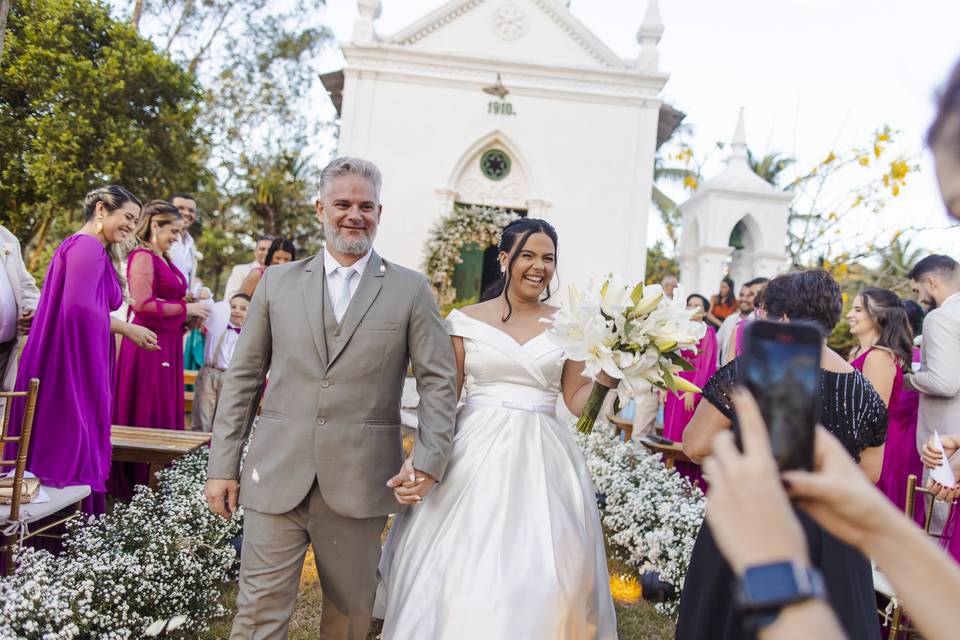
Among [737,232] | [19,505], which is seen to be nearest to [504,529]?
[19,505]

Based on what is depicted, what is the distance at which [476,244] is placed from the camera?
630 inches

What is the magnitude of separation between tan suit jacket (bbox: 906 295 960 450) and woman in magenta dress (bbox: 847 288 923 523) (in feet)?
0.49

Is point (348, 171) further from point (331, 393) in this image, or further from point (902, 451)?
point (902, 451)

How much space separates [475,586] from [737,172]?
15.0 meters

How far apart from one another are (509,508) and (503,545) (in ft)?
0.63

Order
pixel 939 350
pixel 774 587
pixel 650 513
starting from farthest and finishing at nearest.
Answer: pixel 650 513 → pixel 939 350 → pixel 774 587

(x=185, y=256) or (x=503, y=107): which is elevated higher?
(x=503, y=107)

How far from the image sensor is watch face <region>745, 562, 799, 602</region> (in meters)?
0.96

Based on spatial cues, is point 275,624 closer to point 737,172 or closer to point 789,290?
point 789,290

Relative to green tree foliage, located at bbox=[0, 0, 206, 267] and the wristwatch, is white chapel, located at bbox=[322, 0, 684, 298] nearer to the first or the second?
green tree foliage, located at bbox=[0, 0, 206, 267]

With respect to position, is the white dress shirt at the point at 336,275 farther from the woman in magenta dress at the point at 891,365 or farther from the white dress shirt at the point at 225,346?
the white dress shirt at the point at 225,346

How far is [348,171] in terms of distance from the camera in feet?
10.9

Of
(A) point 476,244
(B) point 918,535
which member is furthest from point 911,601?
(A) point 476,244

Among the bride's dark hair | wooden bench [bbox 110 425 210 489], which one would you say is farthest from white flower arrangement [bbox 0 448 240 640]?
the bride's dark hair
